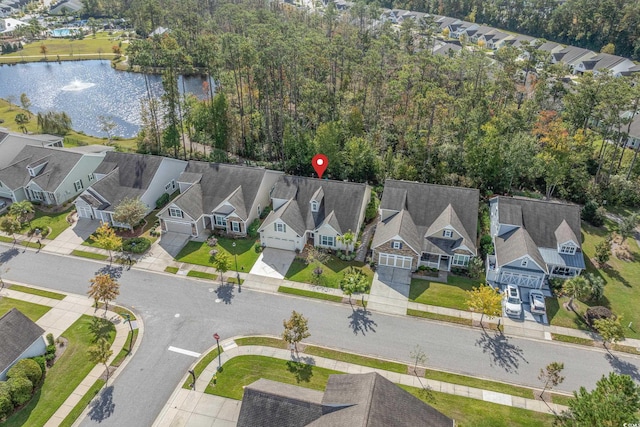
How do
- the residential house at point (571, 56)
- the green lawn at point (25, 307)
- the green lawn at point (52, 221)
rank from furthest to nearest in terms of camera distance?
1. the residential house at point (571, 56)
2. the green lawn at point (52, 221)
3. the green lawn at point (25, 307)

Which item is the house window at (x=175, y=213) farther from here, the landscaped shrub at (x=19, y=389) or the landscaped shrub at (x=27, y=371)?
the landscaped shrub at (x=19, y=389)

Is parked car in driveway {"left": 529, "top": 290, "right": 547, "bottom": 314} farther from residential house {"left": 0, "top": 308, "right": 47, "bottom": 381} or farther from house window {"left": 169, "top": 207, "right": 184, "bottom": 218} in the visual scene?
residential house {"left": 0, "top": 308, "right": 47, "bottom": 381}

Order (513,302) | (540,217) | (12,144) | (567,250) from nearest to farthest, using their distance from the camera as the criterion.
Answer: (513,302), (567,250), (540,217), (12,144)

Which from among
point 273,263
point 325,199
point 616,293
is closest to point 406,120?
point 325,199

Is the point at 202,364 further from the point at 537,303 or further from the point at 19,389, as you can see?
the point at 537,303

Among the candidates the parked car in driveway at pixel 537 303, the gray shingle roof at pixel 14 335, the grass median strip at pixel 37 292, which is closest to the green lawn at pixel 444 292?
the parked car in driveway at pixel 537 303

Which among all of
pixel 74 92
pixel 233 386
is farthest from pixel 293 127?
pixel 74 92
